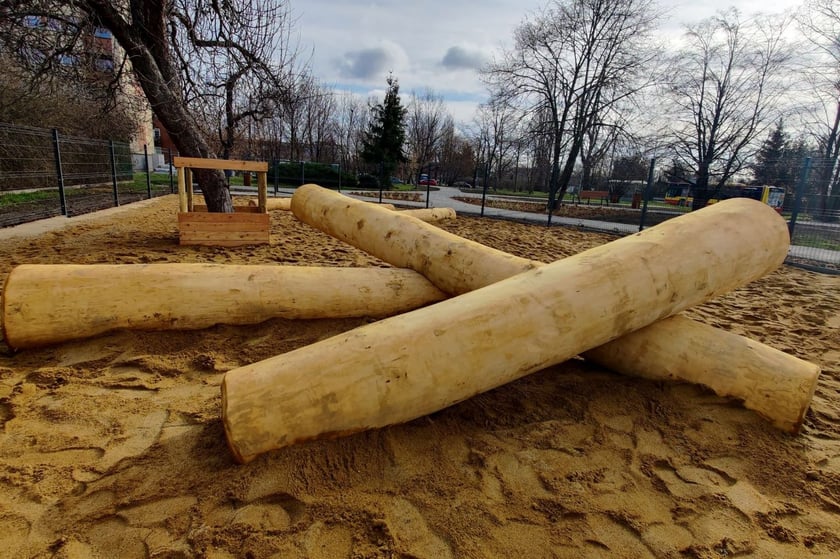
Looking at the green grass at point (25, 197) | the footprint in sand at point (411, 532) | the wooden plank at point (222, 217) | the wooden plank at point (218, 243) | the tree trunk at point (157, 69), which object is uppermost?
the tree trunk at point (157, 69)

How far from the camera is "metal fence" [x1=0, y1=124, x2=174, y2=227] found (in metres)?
8.67

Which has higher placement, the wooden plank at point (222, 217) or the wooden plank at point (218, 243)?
the wooden plank at point (222, 217)

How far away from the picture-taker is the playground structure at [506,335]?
1705 millimetres

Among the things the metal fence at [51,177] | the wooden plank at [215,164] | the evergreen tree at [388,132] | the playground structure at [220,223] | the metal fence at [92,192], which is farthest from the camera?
the evergreen tree at [388,132]

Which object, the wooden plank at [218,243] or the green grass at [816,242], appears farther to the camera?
the green grass at [816,242]

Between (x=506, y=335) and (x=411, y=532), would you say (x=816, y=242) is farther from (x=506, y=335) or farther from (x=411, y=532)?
(x=411, y=532)

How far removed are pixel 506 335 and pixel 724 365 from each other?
4.30 feet

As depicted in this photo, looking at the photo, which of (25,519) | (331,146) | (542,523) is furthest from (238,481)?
(331,146)

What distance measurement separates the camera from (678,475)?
1.84m

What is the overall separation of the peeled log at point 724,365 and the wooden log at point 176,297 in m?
1.60

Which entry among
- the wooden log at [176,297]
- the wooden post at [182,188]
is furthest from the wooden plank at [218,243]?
the wooden log at [176,297]

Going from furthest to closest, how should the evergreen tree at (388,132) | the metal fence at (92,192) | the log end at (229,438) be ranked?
1. the evergreen tree at (388,132)
2. the metal fence at (92,192)
3. the log end at (229,438)

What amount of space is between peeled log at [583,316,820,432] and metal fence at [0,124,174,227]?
9666 millimetres

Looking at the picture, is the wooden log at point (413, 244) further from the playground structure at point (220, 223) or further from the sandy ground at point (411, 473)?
the playground structure at point (220, 223)
